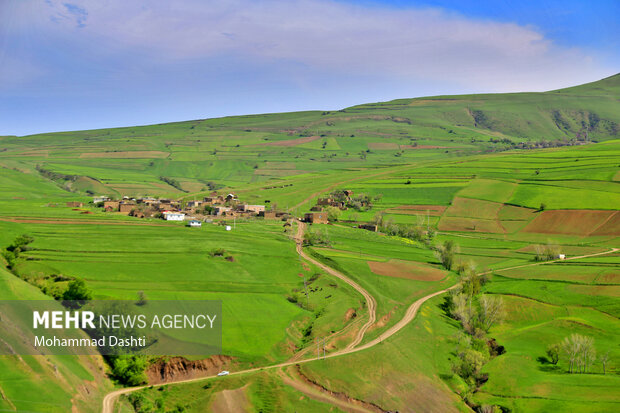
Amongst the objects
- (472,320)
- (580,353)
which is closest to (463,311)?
(472,320)

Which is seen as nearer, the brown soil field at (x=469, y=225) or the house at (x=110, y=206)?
the house at (x=110, y=206)

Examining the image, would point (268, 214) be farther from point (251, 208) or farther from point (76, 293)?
point (76, 293)

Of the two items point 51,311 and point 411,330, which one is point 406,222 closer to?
point 411,330

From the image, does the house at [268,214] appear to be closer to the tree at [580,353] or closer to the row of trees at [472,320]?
the row of trees at [472,320]

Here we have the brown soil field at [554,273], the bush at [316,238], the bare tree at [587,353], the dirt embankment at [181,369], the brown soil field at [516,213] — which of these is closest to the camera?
the dirt embankment at [181,369]

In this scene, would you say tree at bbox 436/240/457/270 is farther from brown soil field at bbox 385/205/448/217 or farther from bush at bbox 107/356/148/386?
bush at bbox 107/356/148/386

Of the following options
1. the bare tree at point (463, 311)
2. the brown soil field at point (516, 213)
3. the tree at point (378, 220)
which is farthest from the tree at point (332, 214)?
the bare tree at point (463, 311)
